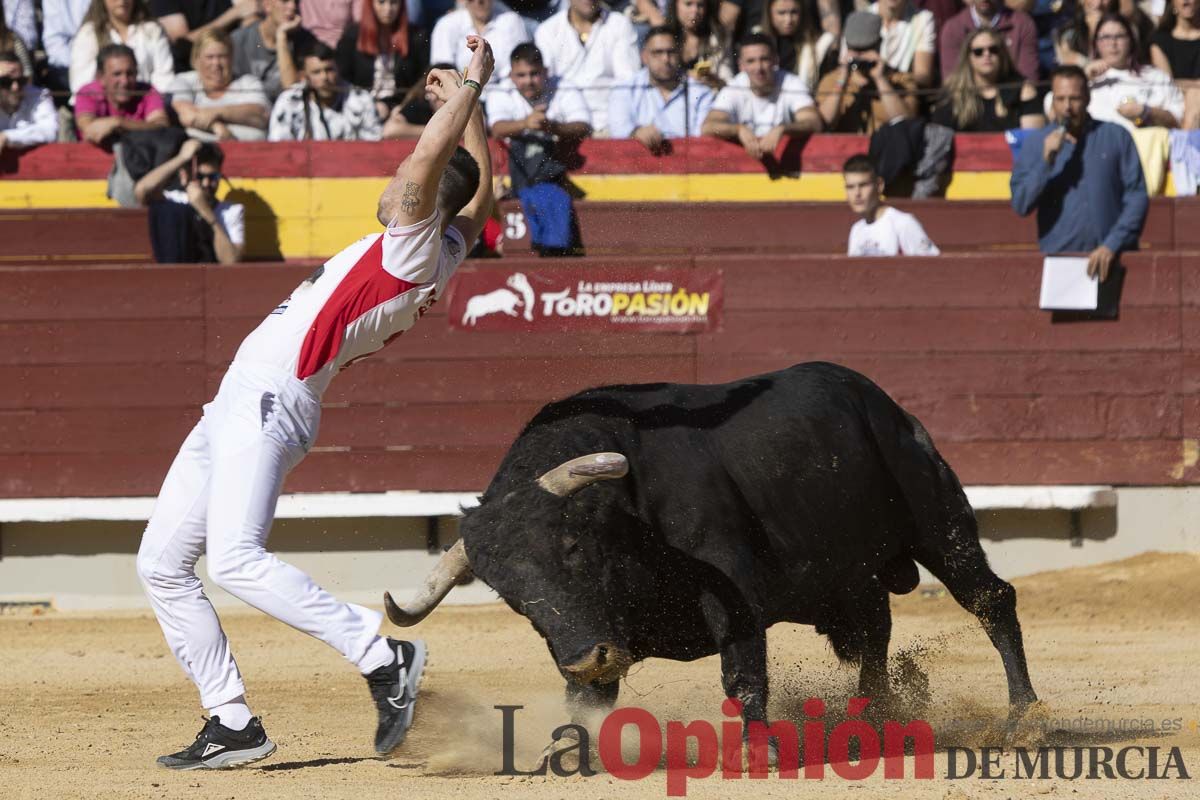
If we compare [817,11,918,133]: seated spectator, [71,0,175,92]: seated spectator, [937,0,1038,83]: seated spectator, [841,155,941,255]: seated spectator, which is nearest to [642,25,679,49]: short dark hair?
[817,11,918,133]: seated spectator

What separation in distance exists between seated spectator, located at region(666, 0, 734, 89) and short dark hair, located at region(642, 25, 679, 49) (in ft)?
0.12

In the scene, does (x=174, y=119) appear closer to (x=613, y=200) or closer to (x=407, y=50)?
(x=407, y=50)

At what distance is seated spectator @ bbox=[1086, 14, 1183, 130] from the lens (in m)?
9.43

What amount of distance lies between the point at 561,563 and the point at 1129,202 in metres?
5.28

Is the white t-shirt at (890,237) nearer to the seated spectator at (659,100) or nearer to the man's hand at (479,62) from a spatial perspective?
the seated spectator at (659,100)

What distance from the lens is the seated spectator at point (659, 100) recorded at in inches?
360

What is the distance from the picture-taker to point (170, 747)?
5.27 m

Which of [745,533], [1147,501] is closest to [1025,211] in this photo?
[1147,501]

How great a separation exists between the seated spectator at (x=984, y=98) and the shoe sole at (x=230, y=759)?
6101 millimetres

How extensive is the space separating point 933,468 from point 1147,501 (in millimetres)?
3739

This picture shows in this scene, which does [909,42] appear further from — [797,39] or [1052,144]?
[1052,144]

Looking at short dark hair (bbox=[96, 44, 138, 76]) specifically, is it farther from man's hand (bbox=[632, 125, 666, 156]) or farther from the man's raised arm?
the man's raised arm

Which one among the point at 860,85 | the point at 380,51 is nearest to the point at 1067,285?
the point at 860,85

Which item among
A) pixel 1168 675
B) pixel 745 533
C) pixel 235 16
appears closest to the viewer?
pixel 745 533
